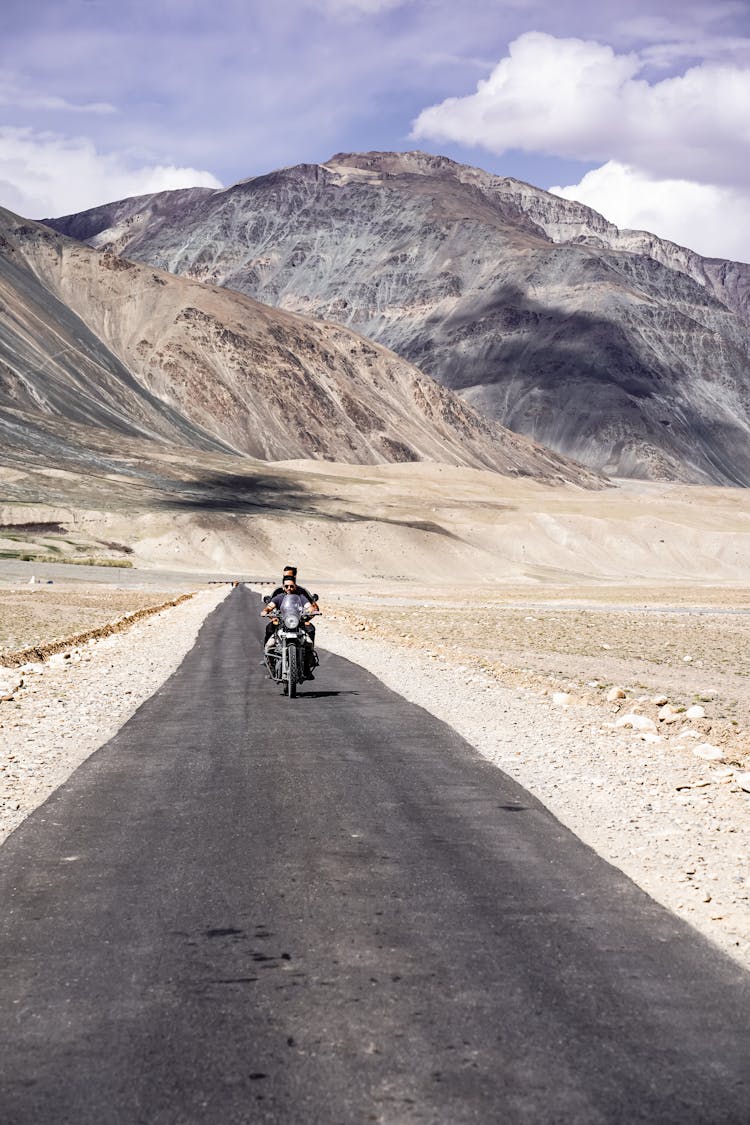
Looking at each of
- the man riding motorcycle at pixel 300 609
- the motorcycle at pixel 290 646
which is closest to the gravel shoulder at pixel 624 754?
the man riding motorcycle at pixel 300 609

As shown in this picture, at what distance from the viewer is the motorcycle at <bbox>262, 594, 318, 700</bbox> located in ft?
66.7

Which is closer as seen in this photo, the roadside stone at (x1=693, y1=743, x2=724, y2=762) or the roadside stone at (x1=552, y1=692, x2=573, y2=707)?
the roadside stone at (x1=693, y1=743, x2=724, y2=762)

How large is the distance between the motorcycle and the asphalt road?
9034mm

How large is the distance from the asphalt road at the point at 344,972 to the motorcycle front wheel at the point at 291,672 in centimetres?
889

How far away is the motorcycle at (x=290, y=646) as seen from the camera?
20.3m

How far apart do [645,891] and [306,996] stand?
10.4ft

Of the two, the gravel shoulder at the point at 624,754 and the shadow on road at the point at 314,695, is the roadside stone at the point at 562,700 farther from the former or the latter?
the shadow on road at the point at 314,695

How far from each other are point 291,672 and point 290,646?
0.50 m

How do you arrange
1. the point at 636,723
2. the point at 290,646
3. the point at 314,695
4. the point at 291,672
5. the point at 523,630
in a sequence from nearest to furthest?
the point at 636,723 < the point at 291,672 < the point at 290,646 < the point at 314,695 < the point at 523,630

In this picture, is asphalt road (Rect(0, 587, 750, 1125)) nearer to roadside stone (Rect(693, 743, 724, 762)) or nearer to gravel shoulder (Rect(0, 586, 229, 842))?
gravel shoulder (Rect(0, 586, 229, 842))

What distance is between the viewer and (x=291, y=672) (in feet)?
66.4

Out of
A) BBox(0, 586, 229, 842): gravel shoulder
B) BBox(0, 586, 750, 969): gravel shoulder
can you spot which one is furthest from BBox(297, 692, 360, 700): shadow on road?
BBox(0, 586, 229, 842): gravel shoulder

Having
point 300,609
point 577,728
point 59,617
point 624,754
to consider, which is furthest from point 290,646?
point 59,617

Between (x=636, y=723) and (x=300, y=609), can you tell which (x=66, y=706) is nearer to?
(x=300, y=609)
